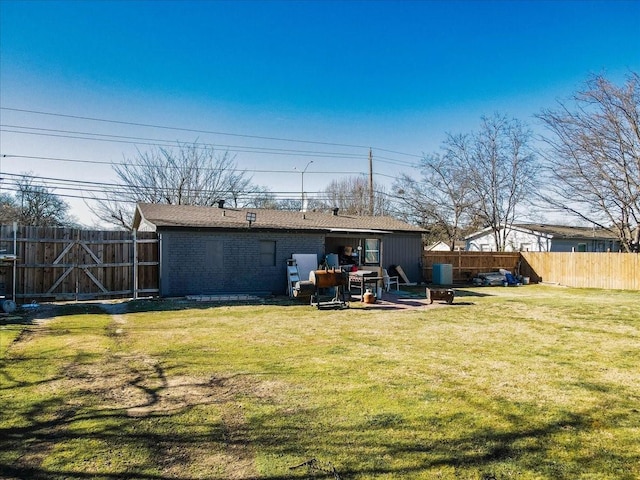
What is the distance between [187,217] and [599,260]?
760 inches

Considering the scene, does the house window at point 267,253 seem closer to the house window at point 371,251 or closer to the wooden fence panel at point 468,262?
the house window at point 371,251

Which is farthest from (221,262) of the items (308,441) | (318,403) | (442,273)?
(308,441)

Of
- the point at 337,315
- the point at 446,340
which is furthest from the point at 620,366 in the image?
the point at 337,315

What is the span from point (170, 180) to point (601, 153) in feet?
91.8

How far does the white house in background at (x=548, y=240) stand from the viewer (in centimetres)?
2880

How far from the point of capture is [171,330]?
8.44 m

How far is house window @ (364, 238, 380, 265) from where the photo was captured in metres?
19.6

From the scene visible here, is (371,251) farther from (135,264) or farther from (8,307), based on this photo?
(8,307)

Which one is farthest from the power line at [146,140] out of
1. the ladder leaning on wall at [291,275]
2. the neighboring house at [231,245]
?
the ladder leaning on wall at [291,275]

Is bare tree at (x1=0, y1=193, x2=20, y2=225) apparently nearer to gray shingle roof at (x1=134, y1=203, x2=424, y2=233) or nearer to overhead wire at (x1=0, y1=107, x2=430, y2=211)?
overhead wire at (x1=0, y1=107, x2=430, y2=211)

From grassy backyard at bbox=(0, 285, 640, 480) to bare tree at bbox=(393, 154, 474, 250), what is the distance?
24.3 metres

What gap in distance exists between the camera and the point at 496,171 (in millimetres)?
30188

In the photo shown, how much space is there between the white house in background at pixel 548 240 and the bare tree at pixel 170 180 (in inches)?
729

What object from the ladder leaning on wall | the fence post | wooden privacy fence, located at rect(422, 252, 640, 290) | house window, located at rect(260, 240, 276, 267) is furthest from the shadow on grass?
wooden privacy fence, located at rect(422, 252, 640, 290)
